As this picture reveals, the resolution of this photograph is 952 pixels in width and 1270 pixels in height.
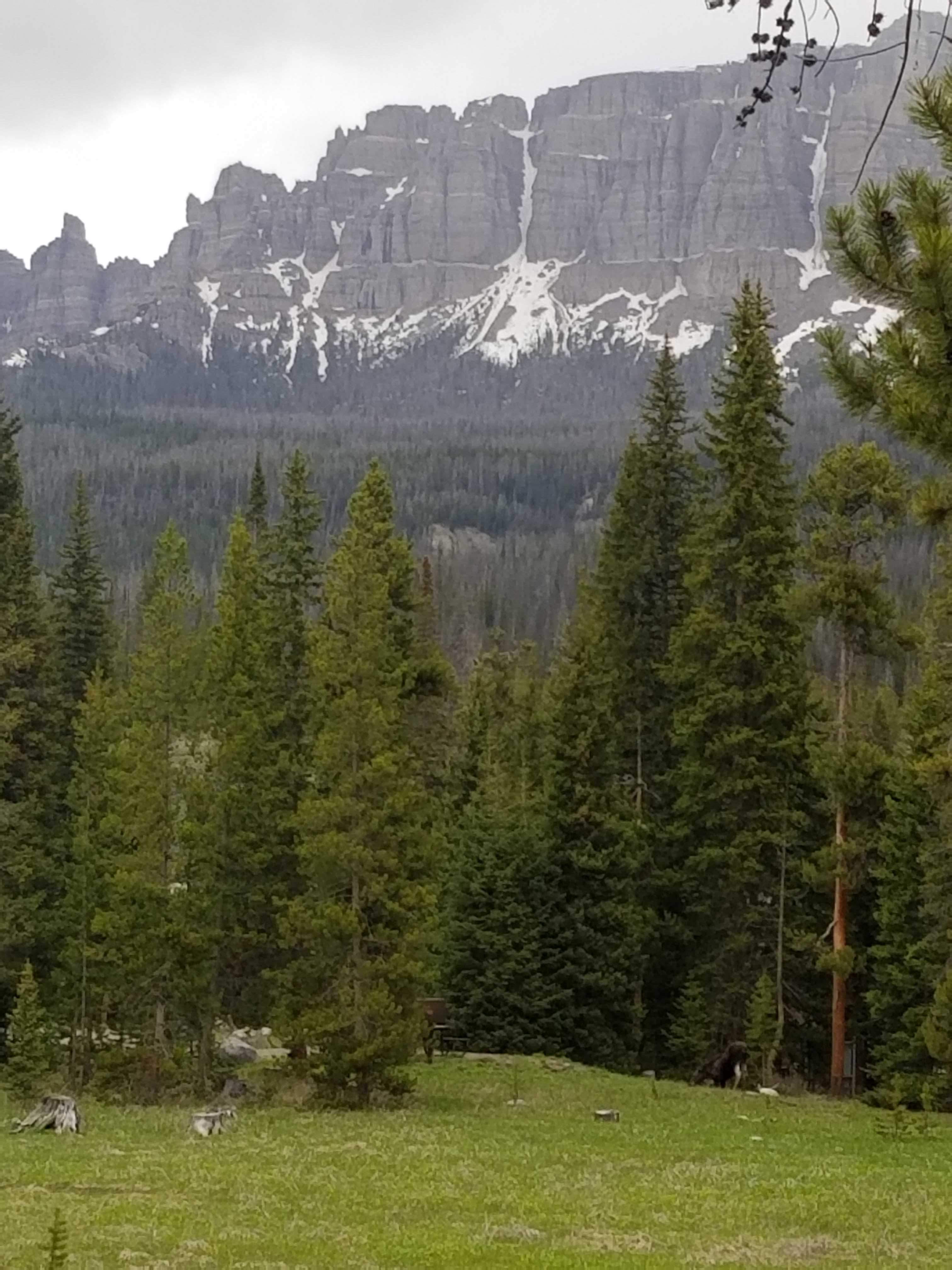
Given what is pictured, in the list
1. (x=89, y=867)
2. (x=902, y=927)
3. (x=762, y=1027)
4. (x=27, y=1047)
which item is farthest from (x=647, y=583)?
(x=27, y=1047)

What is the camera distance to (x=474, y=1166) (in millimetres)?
16125

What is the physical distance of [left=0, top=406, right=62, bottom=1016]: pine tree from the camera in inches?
1241

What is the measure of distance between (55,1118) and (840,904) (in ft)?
49.0

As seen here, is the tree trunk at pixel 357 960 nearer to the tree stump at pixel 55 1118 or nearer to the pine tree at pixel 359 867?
the pine tree at pixel 359 867

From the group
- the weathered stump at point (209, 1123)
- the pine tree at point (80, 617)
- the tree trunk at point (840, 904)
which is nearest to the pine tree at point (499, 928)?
the tree trunk at point (840, 904)

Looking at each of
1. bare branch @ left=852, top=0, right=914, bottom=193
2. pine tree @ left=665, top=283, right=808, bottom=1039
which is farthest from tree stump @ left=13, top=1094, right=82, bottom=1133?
bare branch @ left=852, top=0, right=914, bottom=193

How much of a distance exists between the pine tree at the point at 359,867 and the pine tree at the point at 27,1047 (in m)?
4.31

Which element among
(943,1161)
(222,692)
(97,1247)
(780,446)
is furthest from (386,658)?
(97,1247)

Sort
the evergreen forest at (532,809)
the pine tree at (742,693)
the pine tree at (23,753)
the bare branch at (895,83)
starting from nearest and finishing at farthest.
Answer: the bare branch at (895,83)
the evergreen forest at (532,809)
the pine tree at (742,693)
the pine tree at (23,753)

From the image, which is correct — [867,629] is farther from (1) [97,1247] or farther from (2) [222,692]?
(1) [97,1247]

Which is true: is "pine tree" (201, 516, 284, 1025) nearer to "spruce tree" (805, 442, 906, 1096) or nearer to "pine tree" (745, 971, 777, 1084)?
"pine tree" (745, 971, 777, 1084)

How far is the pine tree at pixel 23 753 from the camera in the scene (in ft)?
103

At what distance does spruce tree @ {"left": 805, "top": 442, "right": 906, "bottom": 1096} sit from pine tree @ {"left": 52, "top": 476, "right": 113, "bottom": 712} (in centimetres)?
1895

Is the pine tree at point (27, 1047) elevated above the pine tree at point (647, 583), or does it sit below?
below
